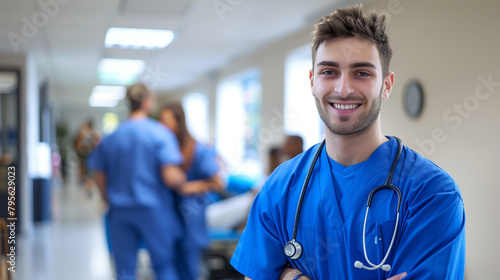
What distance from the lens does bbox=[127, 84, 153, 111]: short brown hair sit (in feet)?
9.87

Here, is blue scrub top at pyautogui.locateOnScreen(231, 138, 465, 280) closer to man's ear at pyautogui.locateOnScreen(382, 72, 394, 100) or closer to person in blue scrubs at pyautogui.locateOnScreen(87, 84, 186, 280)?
man's ear at pyautogui.locateOnScreen(382, 72, 394, 100)

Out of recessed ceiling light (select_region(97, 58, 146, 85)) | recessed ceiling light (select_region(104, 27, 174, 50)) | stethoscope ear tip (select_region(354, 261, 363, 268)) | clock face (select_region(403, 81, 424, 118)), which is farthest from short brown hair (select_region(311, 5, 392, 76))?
recessed ceiling light (select_region(97, 58, 146, 85))

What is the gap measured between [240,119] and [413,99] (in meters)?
7.34

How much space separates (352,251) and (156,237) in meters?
2.02

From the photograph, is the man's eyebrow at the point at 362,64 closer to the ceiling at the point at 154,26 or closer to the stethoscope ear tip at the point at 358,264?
the stethoscope ear tip at the point at 358,264

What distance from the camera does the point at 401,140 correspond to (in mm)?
1309

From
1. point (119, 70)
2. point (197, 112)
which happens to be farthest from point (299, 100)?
point (197, 112)

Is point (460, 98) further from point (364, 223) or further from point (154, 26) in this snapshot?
point (154, 26)

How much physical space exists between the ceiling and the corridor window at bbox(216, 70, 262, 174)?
51 centimetres

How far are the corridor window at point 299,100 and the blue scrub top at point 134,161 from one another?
2.74 metres

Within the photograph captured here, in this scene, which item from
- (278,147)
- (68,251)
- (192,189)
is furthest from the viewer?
(68,251)

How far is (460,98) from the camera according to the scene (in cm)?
117

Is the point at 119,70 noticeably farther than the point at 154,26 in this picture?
Yes

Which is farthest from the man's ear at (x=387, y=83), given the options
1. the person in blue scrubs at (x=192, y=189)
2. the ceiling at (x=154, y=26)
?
the person in blue scrubs at (x=192, y=189)
